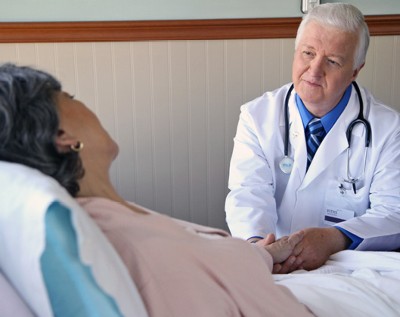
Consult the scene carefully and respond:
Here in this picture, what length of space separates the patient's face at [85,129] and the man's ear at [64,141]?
0.03 feet

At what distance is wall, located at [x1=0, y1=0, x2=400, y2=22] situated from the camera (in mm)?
2416

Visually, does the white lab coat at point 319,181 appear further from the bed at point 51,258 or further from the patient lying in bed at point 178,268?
the bed at point 51,258

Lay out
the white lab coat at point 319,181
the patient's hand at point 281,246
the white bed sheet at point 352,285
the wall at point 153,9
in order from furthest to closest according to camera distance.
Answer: the wall at point 153,9 → the white lab coat at point 319,181 → the patient's hand at point 281,246 → the white bed sheet at point 352,285

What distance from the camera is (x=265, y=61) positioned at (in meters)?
2.57

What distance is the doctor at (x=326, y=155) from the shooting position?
1.77 metres

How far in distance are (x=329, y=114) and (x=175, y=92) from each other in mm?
887

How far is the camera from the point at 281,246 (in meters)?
1.49

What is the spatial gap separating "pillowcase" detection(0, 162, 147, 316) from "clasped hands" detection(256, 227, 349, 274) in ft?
2.44

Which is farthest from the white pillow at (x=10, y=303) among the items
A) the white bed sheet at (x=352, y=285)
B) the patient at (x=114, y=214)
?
the white bed sheet at (x=352, y=285)

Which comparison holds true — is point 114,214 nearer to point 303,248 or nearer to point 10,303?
point 10,303

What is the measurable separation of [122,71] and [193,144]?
1.51ft

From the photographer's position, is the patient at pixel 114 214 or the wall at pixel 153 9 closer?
the patient at pixel 114 214

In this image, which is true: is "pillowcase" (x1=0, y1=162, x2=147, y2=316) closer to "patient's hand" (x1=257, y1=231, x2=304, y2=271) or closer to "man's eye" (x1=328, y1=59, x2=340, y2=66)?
"patient's hand" (x1=257, y1=231, x2=304, y2=271)

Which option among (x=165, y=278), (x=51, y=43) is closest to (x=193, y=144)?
(x=51, y=43)
